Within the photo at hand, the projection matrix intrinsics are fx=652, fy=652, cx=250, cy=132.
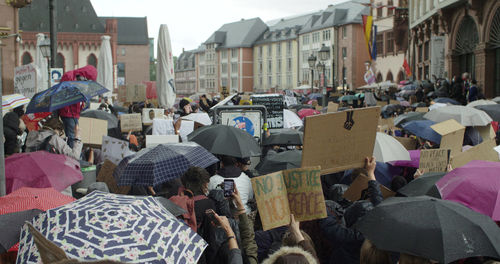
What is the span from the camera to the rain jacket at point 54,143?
8.43 meters

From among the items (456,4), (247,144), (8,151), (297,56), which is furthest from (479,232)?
(297,56)

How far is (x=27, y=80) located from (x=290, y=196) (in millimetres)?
10615

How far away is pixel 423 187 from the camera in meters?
6.02

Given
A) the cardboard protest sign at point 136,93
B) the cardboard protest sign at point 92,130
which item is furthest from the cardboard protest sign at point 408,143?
the cardboard protest sign at point 136,93

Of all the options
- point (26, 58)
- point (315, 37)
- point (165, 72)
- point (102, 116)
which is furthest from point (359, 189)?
point (315, 37)

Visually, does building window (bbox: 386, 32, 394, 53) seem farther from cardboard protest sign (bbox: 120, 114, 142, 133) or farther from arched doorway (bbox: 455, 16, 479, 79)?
cardboard protest sign (bbox: 120, 114, 142, 133)

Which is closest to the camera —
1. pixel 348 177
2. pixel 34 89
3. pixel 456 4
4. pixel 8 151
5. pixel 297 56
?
pixel 348 177

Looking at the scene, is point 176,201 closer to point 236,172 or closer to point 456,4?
point 236,172

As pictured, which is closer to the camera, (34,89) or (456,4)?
(34,89)

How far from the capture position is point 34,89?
1402 cm

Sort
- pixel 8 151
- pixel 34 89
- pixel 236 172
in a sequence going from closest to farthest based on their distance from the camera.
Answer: pixel 236 172 → pixel 8 151 → pixel 34 89

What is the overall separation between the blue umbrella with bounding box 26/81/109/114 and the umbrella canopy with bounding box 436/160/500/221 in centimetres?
582

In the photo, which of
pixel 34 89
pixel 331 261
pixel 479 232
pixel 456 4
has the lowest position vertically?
pixel 331 261

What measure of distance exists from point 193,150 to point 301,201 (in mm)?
2532
